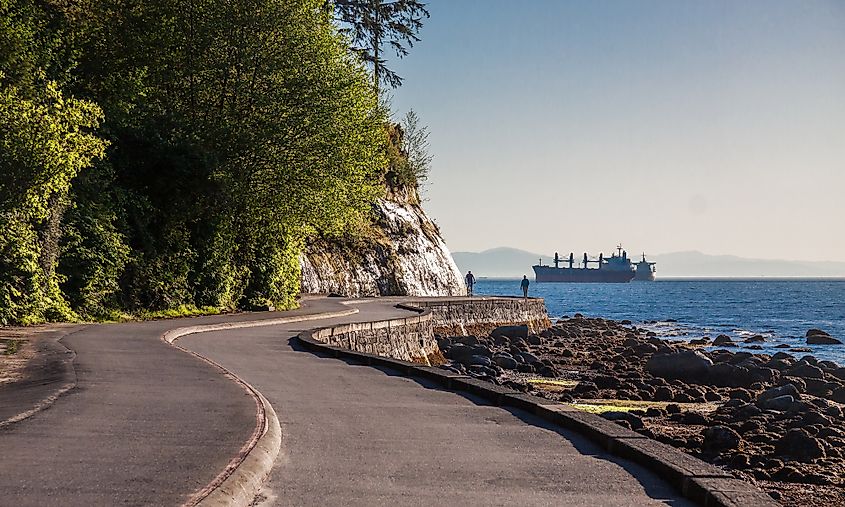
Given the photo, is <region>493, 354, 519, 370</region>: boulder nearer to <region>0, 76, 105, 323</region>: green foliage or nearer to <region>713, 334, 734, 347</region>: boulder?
<region>0, 76, 105, 323</region>: green foliage

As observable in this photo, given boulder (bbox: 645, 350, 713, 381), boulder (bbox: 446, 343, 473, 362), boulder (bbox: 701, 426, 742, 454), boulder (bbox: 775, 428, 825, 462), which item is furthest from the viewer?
boulder (bbox: 446, 343, 473, 362)

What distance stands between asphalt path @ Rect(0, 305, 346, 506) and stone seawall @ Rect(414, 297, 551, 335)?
28013mm

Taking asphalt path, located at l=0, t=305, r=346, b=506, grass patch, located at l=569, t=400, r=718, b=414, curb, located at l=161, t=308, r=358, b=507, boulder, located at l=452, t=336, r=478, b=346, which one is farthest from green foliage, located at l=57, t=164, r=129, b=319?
boulder, located at l=452, t=336, r=478, b=346

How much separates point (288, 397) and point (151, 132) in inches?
763

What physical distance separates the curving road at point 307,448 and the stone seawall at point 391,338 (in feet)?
33.4

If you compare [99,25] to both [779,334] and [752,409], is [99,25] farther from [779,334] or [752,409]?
[779,334]

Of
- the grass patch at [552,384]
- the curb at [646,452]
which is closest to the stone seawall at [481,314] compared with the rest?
the grass patch at [552,384]

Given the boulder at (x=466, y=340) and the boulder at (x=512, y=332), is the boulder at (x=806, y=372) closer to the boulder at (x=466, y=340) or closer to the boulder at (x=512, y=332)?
the boulder at (x=466, y=340)

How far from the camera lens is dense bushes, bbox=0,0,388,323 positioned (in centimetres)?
2559

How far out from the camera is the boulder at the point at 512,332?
44219mm

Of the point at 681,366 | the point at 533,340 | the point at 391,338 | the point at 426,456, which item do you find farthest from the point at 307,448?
the point at 533,340

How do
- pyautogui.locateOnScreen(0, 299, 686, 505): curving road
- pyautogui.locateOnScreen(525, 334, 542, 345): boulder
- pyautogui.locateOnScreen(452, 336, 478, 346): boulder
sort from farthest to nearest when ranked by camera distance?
pyautogui.locateOnScreen(525, 334, 542, 345): boulder
pyautogui.locateOnScreen(452, 336, 478, 346): boulder
pyautogui.locateOnScreen(0, 299, 686, 505): curving road

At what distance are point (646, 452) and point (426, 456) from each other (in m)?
2.01

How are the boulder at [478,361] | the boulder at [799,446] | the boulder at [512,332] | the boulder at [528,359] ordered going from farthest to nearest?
the boulder at [512,332], the boulder at [528,359], the boulder at [478,361], the boulder at [799,446]
